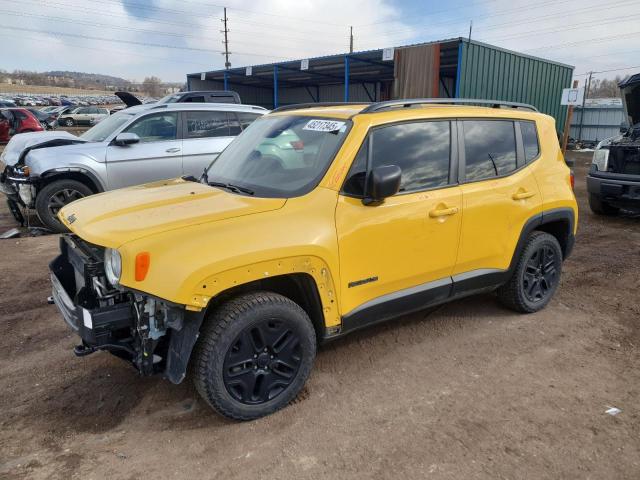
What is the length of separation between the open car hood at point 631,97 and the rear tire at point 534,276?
16.9 feet

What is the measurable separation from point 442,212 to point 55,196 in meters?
5.88

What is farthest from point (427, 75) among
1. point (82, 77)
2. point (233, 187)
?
point (82, 77)

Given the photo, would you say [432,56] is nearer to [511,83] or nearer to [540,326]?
[511,83]

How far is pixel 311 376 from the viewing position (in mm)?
3418

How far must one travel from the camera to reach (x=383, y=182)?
9.61 ft

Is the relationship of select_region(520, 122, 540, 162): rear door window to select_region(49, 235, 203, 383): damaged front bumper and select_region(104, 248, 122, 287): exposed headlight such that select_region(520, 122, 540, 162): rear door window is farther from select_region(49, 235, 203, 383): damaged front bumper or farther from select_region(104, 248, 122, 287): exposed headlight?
select_region(104, 248, 122, 287): exposed headlight

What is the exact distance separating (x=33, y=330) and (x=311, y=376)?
2.48 metres

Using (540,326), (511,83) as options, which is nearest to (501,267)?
(540,326)

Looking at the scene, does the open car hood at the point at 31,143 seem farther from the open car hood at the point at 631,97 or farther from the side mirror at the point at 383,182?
the open car hood at the point at 631,97

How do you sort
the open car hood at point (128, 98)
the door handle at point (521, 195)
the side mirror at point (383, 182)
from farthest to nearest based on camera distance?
1. the open car hood at point (128, 98)
2. the door handle at point (521, 195)
3. the side mirror at point (383, 182)

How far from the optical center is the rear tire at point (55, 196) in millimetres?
6906

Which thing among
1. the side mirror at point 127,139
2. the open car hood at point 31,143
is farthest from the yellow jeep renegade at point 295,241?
the open car hood at point 31,143

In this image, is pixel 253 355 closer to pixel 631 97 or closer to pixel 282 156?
pixel 282 156

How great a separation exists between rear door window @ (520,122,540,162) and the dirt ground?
1.45 meters
